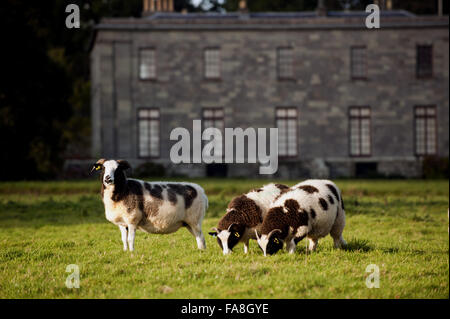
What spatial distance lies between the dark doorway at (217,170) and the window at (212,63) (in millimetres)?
5317

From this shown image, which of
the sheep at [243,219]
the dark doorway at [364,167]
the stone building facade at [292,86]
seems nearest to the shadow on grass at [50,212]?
the sheep at [243,219]

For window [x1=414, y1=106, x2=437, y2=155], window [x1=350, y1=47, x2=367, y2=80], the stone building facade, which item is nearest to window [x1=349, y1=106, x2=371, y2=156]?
the stone building facade

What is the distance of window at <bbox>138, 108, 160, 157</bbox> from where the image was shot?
34719mm

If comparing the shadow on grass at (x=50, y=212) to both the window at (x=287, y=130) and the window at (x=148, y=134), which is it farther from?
the window at (x=287, y=130)

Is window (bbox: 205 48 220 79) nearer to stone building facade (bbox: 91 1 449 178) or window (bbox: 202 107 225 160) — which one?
stone building facade (bbox: 91 1 449 178)

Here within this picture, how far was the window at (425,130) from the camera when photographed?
35.2m

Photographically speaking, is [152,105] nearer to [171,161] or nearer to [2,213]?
[171,161]

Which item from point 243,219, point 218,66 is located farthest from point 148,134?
point 243,219

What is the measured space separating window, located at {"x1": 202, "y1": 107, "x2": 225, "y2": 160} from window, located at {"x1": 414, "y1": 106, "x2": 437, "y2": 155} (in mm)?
11415

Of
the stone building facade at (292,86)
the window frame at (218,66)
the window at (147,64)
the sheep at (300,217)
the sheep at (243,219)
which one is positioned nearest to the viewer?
the sheep at (300,217)

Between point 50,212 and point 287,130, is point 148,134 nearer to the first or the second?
point 287,130

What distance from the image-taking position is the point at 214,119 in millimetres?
34969

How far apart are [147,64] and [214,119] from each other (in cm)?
507
